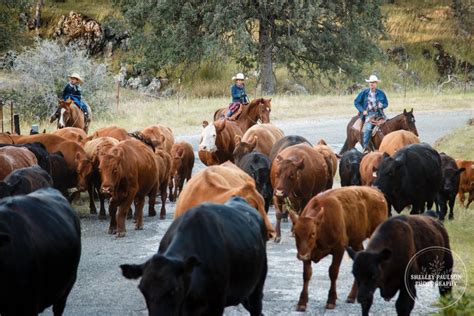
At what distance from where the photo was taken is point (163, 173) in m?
18.0

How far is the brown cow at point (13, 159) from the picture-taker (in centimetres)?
1486

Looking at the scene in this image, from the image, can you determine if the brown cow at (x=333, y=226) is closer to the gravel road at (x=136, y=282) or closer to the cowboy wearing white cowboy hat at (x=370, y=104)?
the gravel road at (x=136, y=282)

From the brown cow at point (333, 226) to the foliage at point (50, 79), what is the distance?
24414 millimetres

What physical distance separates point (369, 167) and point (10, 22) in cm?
3161

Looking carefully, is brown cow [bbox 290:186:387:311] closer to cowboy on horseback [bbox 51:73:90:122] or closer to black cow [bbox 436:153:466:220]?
black cow [bbox 436:153:466:220]

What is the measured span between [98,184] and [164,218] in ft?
4.45

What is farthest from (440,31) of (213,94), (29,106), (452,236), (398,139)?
(452,236)

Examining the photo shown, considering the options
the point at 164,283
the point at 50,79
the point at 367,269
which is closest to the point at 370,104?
the point at 367,269

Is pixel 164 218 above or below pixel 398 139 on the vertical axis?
below

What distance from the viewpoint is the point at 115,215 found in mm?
16031

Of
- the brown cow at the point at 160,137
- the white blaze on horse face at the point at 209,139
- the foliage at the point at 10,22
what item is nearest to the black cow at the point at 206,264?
the white blaze on horse face at the point at 209,139

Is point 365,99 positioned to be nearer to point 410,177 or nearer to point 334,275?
point 410,177

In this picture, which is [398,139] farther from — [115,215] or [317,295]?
[317,295]

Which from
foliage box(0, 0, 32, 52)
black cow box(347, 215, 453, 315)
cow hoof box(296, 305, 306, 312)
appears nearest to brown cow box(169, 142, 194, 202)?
cow hoof box(296, 305, 306, 312)
